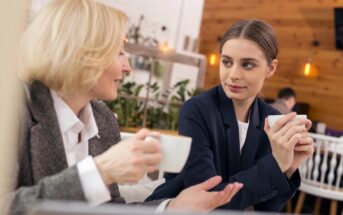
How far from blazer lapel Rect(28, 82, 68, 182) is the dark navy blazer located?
33cm

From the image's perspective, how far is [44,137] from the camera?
0.74 meters

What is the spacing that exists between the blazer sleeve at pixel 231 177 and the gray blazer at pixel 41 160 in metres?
0.36

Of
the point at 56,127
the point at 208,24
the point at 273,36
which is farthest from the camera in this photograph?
the point at 208,24

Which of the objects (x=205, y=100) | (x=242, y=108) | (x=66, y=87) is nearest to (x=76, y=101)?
(x=66, y=87)

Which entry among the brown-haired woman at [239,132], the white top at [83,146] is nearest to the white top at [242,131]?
the brown-haired woman at [239,132]

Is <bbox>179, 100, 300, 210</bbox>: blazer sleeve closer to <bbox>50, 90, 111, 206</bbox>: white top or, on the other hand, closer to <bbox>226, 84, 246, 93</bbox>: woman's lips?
<bbox>226, 84, 246, 93</bbox>: woman's lips

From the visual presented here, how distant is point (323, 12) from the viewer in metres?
5.86

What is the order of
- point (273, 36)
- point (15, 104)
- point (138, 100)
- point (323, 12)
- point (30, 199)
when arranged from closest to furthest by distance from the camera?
point (15, 104) → point (30, 199) → point (273, 36) → point (138, 100) → point (323, 12)

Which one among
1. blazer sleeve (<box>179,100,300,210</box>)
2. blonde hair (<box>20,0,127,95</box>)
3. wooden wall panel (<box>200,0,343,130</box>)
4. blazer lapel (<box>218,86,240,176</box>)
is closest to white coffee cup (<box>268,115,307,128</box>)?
blazer sleeve (<box>179,100,300,210</box>)

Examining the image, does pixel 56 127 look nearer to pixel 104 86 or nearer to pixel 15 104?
pixel 104 86

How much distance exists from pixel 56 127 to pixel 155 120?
11.5 ft

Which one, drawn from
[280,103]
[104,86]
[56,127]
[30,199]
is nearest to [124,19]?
[104,86]

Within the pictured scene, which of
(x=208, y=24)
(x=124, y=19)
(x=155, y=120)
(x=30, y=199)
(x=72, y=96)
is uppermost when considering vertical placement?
(x=208, y=24)

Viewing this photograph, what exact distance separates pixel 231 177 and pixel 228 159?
0.32 ft
